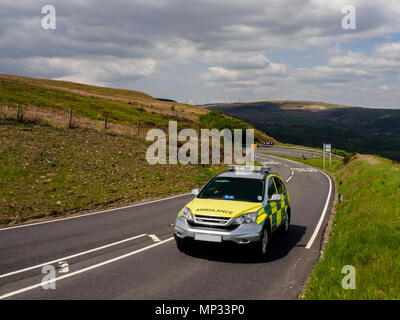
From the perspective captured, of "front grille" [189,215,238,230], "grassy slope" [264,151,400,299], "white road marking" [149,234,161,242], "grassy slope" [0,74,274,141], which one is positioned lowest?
"white road marking" [149,234,161,242]

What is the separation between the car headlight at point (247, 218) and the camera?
786cm

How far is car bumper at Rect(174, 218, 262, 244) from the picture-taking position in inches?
303

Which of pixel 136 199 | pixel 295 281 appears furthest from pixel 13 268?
pixel 136 199

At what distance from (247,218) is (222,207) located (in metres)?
0.61

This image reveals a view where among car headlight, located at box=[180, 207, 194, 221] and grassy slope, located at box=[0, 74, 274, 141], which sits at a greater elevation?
grassy slope, located at box=[0, 74, 274, 141]

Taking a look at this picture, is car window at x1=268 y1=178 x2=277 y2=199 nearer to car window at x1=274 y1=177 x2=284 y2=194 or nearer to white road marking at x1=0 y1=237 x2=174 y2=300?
car window at x1=274 y1=177 x2=284 y2=194

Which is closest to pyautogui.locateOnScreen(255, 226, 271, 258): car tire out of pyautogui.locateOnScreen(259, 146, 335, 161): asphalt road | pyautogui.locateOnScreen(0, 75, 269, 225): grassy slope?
pyautogui.locateOnScreen(0, 75, 269, 225): grassy slope

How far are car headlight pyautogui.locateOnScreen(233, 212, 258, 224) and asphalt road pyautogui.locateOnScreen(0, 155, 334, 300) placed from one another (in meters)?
0.57

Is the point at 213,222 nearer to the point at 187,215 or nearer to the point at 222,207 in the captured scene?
the point at 222,207

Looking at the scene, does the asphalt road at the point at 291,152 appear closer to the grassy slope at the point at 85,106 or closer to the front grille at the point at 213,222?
the grassy slope at the point at 85,106

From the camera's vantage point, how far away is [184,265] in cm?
778

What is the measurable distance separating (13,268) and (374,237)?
8.27 meters

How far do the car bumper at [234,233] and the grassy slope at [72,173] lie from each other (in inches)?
273
